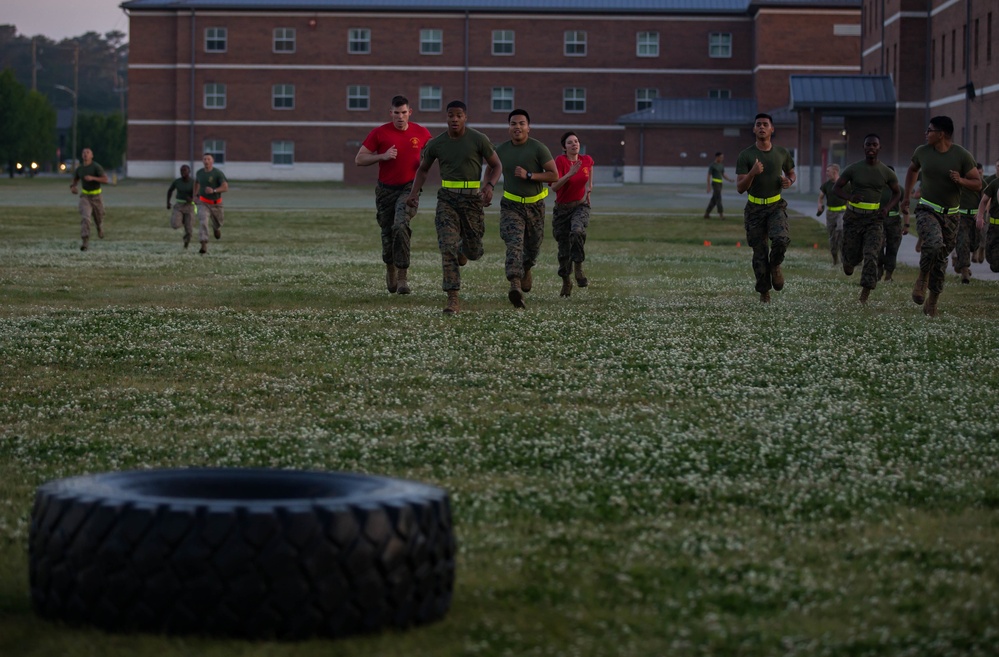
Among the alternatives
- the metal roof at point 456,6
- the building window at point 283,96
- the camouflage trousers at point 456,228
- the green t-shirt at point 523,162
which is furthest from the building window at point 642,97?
the camouflage trousers at point 456,228

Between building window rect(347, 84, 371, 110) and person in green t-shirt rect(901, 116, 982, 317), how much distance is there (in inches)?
3007

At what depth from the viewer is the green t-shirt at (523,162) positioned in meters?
17.1

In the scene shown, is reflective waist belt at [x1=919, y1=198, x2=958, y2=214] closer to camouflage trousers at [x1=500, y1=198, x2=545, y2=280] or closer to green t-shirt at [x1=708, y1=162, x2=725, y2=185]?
camouflage trousers at [x1=500, y1=198, x2=545, y2=280]

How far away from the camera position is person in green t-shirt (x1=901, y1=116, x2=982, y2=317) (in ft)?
54.2

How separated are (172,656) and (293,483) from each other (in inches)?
37.4

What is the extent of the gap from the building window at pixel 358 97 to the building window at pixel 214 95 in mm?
7648

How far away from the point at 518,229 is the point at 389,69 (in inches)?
2972

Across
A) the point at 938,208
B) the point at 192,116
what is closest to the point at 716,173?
the point at 938,208

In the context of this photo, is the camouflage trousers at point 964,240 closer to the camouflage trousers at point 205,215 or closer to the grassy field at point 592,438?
the grassy field at point 592,438

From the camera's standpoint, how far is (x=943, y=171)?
16516 mm

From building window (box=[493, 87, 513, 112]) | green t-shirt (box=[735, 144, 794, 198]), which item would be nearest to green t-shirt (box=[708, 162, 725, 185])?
green t-shirt (box=[735, 144, 794, 198])

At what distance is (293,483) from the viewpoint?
16.8 ft

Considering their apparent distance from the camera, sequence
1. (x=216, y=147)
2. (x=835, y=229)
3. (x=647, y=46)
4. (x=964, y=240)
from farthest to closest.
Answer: (x=216, y=147)
(x=647, y=46)
(x=835, y=229)
(x=964, y=240)

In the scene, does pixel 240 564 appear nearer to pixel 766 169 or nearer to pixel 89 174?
pixel 766 169
